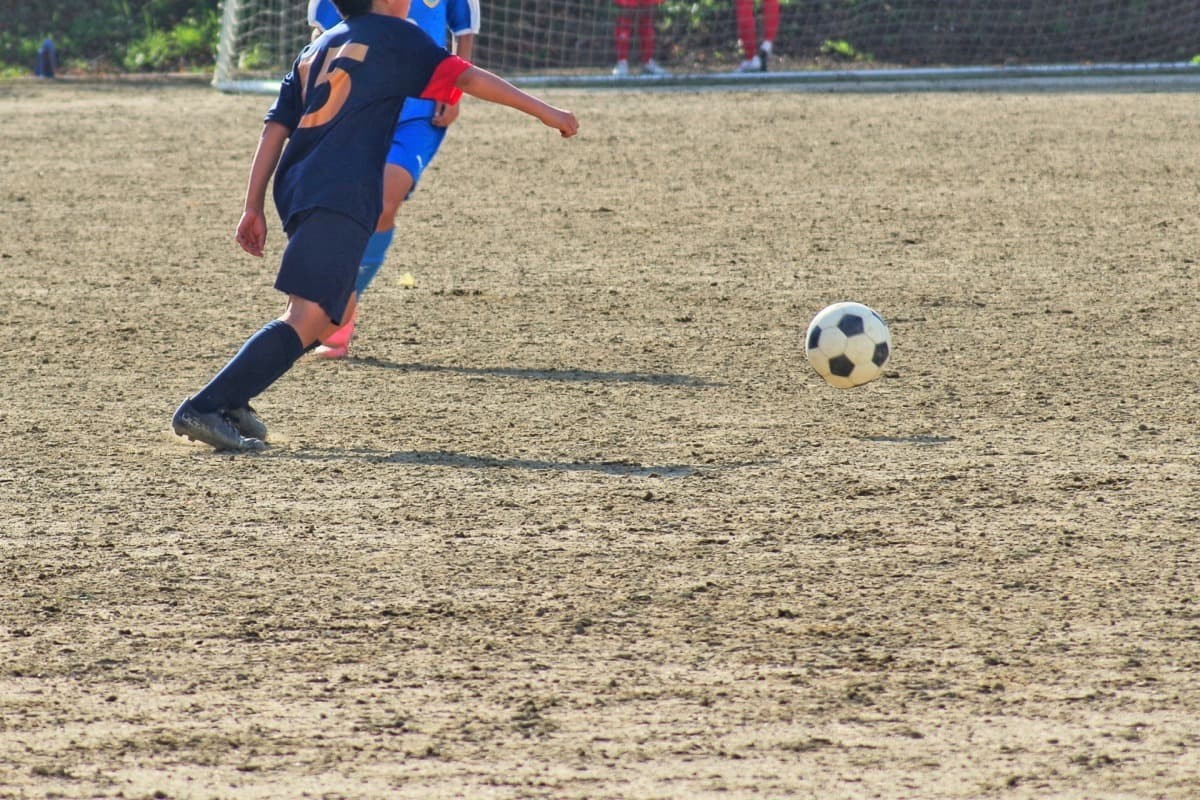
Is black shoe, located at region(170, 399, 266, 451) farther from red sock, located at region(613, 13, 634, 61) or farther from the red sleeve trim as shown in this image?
red sock, located at region(613, 13, 634, 61)

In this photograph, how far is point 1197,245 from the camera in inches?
362

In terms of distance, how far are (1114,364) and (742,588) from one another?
3.01m

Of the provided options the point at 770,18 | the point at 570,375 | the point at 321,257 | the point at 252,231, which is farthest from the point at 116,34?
the point at 321,257

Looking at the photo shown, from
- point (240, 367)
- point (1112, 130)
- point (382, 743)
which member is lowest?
point (382, 743)

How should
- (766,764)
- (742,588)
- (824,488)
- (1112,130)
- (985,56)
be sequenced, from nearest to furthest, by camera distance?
(766,764) → (742,588) → (824,488) → (1112,130) → (985,56)

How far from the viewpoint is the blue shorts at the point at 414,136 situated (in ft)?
22.5

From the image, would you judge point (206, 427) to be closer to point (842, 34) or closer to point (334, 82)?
point (334, 82)

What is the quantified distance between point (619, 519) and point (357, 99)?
5.44ft

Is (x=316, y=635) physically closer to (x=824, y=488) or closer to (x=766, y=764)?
(x=766, y=764)

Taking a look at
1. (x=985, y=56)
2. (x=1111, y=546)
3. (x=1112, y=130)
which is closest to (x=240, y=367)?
(x=1111, y=546)

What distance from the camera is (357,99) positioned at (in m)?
5.50

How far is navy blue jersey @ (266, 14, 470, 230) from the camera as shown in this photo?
18.0 ft

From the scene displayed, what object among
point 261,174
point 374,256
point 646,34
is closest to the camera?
point 261,174

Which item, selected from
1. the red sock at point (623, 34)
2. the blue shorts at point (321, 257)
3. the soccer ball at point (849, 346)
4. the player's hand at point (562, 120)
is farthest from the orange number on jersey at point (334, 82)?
the red sock at point (623, 34)
